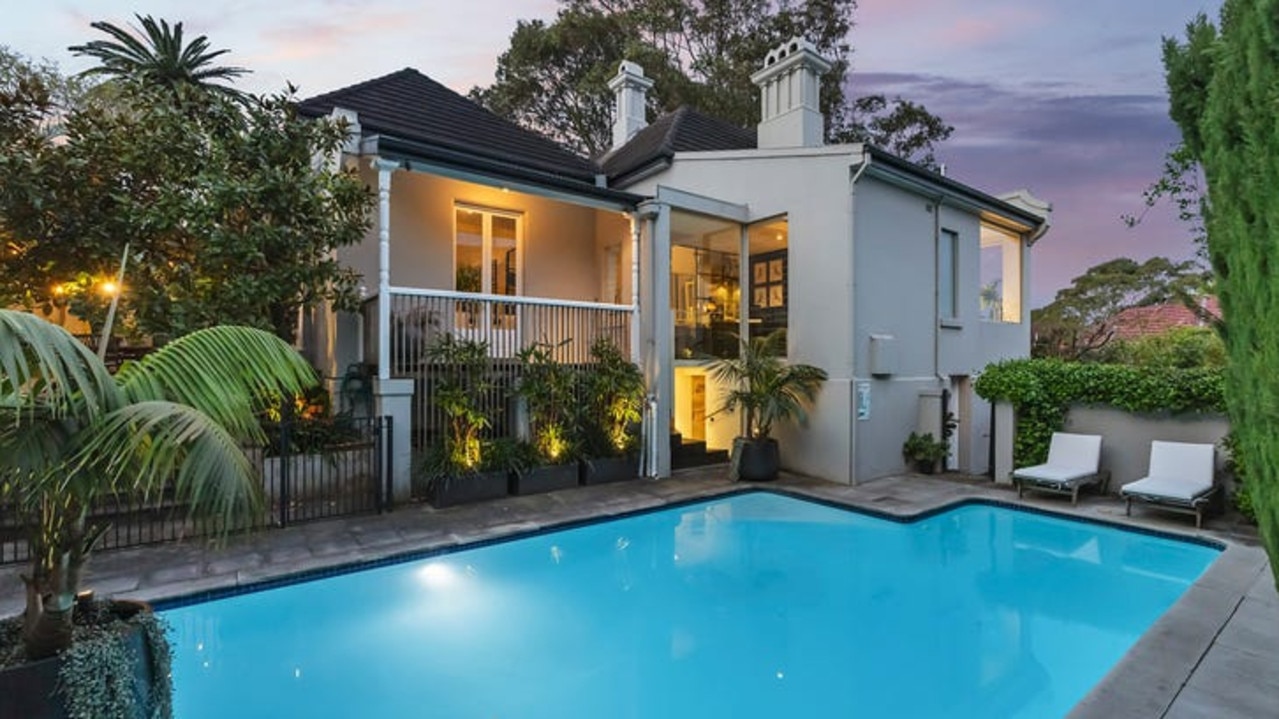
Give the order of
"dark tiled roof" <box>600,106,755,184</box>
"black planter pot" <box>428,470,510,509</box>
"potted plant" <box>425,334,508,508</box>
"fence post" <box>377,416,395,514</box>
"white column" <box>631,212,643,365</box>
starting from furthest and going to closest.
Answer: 1. "dark tiled roof" <box>600,106,755,184</box>
2. "white column" <box>631,212,643,365</box>
3. "potted plant" <box>425,334,508,508</box>
4. "black planter pot" <box>428,470,510,509</box>
5. "fence post" <box>377,416,395,514</box>

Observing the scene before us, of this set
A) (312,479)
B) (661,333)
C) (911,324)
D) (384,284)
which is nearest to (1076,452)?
(911,324)

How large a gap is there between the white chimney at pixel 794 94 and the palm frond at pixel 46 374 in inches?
451

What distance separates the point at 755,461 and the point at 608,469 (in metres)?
2.52

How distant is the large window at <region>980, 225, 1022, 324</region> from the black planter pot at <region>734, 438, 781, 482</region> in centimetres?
809

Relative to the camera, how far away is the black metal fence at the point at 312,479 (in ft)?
22.7

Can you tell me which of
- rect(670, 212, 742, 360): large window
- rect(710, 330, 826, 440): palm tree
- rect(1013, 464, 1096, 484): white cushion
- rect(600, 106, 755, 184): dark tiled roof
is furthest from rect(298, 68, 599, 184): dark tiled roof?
rect(1013, 464, 1096, 484): white cushion

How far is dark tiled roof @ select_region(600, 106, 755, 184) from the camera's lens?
43.2 feet

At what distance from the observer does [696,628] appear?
213 inches

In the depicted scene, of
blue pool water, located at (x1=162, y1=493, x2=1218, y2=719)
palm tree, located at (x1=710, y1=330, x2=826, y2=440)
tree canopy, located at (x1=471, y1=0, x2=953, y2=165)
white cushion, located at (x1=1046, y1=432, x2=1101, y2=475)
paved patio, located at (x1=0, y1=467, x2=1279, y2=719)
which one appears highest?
tree canopy, located at (x1=471, y1=0, x2=953, y2=165)

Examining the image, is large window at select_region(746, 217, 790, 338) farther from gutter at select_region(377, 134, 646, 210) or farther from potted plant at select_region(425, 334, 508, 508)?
potted plant at select_region(425, 334, 508, 508)

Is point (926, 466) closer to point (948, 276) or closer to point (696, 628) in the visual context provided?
point (948, 276)

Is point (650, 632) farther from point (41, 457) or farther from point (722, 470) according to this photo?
point (722, 470)

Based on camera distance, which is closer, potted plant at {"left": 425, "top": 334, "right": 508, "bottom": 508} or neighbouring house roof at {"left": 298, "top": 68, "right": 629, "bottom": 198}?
potted plant at {"left": 425, "top": 334, "right": 508, "bottom": 508}

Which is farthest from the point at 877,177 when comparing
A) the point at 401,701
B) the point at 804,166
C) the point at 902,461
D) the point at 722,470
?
the point at 401,701
